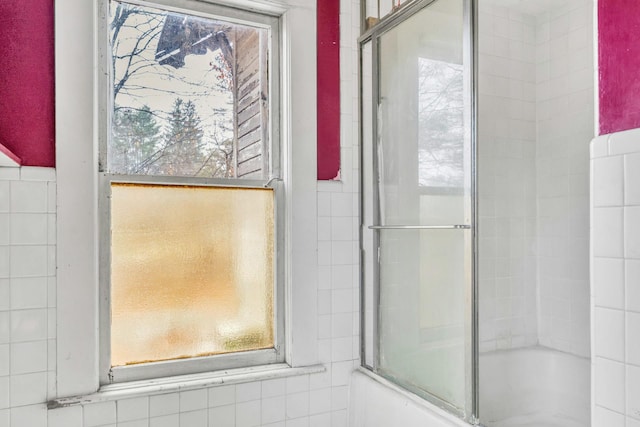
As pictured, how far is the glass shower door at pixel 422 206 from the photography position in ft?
4.91

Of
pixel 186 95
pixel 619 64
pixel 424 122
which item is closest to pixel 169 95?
pixel 186 95

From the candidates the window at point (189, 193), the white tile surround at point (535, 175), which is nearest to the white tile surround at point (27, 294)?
the window at point (189, 193)

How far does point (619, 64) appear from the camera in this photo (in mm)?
1034

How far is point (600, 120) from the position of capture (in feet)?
3.55

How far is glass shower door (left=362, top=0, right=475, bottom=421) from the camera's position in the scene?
1.50 meters

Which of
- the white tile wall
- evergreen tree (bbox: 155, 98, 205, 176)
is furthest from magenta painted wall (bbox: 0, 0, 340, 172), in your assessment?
the white tile wall

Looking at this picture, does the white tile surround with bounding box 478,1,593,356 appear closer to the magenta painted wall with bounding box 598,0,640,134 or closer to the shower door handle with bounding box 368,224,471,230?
the shower door handle with bounding box 368,224,471,230

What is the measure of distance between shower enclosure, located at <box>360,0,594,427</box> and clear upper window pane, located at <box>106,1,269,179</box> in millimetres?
525

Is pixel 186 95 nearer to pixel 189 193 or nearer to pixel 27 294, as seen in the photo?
pixel 189 193

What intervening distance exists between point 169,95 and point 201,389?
3.95 ft

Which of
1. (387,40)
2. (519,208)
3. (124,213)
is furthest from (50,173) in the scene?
(519,208)

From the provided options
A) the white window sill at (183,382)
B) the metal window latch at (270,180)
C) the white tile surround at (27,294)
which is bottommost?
the white window sill at (183,382)

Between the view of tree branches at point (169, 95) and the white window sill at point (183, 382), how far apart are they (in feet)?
2.71

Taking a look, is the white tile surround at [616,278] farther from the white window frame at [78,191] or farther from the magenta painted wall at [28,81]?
the magenta painted wall at [28,81]
